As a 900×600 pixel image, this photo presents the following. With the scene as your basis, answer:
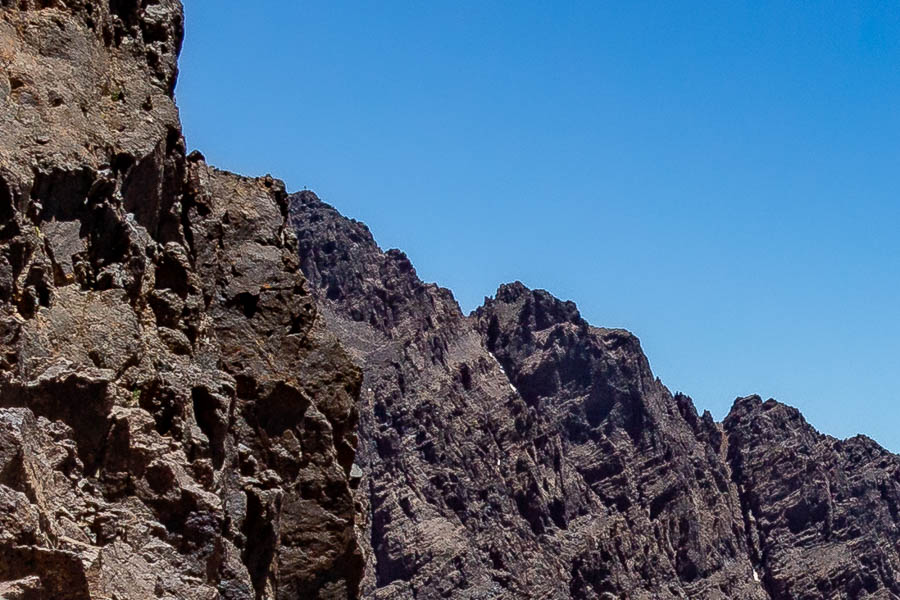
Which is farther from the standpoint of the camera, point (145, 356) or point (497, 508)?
point (497, 508)

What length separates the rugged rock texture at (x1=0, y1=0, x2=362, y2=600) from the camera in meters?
16.1

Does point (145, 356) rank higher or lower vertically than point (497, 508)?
lower

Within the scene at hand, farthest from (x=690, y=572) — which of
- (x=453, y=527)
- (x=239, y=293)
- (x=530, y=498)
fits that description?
(x=239, y=293)

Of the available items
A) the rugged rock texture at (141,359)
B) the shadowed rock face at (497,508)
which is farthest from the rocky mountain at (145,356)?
the shadowed rock face at (497,508)

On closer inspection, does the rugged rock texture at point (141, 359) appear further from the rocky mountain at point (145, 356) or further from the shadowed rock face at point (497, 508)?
the shadowed rock face at point (497, 508)

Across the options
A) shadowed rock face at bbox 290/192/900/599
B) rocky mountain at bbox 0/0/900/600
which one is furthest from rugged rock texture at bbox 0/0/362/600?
shadowed rock face at bbox 290/192/900/599

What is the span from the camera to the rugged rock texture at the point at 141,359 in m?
16.1

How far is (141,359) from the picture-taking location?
19016mm

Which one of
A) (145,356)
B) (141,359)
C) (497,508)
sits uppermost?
(497,508)

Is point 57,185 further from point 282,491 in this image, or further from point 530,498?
point 530,498

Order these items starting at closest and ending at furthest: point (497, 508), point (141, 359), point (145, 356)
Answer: point (141, 359)
point (145, 356)
point (497, 508)

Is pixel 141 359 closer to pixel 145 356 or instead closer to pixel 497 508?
pixel 145 356

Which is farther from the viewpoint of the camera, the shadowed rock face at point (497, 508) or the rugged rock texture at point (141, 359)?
the shadowed rock face at point (497, 508)

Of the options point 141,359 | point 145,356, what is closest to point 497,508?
point 145,356
